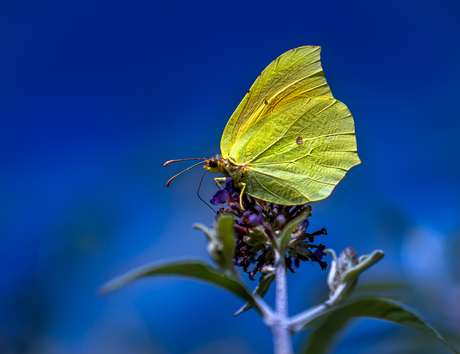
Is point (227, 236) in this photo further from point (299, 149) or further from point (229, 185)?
point (299, 149)

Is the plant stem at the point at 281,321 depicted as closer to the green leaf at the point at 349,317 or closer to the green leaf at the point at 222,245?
the green leaf at the point at 349,317

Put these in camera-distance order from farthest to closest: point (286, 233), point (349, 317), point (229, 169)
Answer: point (229, 169) → point (286, 233) → point (349, 317)

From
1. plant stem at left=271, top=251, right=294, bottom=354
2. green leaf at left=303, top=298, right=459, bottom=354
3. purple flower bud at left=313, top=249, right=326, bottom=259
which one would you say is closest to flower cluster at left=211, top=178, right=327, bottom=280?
purple flower bud at left=313, top=249, right=326, bottom=259

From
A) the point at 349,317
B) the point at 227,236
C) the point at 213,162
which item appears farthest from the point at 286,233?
the point at 213,162

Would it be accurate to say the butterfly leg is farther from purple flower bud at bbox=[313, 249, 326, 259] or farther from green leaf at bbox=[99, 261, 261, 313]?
green leaf at bbox=[99, 261, 261, 313]

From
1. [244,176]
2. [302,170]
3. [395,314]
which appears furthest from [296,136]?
[395,314]

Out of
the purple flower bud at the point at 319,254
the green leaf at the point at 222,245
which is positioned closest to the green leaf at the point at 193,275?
the green leaf at the point at 222,245
